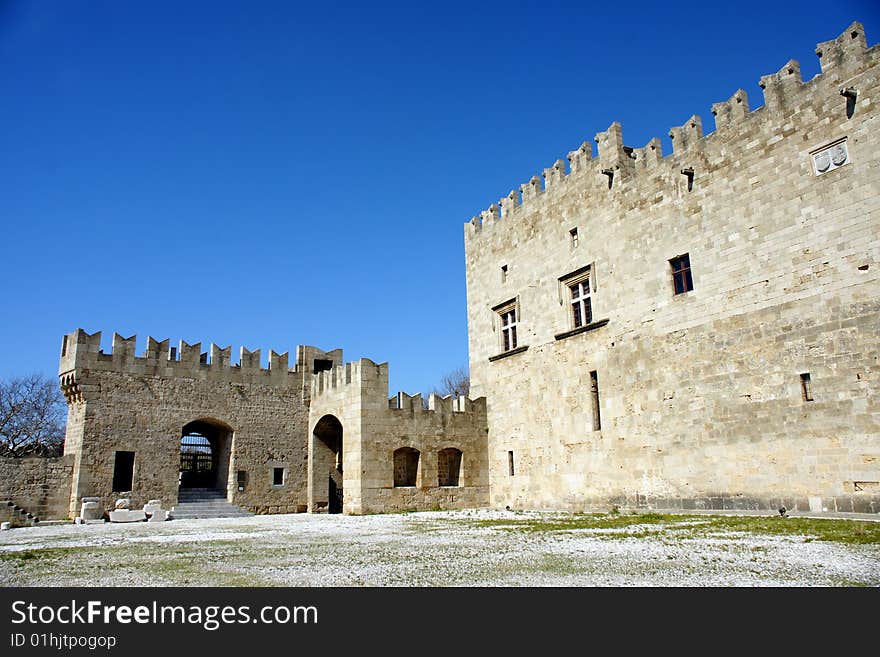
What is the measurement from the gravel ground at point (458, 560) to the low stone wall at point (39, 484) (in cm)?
809

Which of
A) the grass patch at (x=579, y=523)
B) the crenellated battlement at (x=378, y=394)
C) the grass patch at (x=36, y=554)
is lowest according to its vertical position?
the grass patch at (x=579, y=523)

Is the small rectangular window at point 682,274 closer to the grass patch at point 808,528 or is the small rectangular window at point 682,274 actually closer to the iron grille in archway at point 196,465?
the grass patch at point 808,528

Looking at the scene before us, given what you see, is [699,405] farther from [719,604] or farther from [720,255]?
[719,604]

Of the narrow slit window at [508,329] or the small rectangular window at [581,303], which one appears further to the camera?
the narrow slit window at [508,329]

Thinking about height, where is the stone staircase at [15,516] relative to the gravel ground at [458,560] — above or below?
above

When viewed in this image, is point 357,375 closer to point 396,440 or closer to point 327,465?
point 396,440

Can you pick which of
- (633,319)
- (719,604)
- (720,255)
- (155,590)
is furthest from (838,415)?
(155,590)

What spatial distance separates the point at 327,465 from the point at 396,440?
456cm

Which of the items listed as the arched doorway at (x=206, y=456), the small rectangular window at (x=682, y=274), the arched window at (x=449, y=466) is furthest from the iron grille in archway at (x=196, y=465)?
the small rectangular window at (x=682, y=274)

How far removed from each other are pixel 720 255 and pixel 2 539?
53.4ft

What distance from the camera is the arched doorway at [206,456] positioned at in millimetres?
22688

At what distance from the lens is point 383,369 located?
68.0ft

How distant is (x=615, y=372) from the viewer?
17281mm

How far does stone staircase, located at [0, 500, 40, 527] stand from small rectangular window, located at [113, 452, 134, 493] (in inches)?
94.5
